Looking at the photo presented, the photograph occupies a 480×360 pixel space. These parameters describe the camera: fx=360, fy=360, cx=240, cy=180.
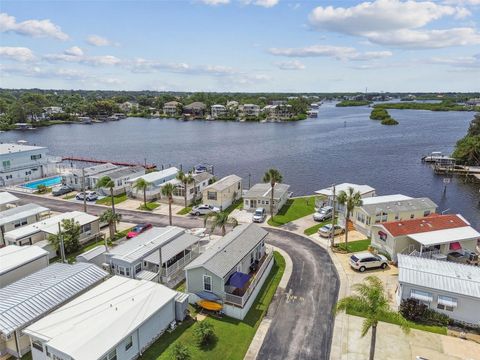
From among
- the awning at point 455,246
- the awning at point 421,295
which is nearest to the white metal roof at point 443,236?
the awning at point 455,246

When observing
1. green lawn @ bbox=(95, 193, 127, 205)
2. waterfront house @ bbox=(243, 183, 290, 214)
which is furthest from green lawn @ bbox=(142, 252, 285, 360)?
green lawn @ bbox=(95, 193, 127, 205)

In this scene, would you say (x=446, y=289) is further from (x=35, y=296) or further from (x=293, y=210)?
(x=35, y=296)

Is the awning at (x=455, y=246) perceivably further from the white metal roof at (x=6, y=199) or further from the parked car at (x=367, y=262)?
the white metal roof at (x=6, y=199)

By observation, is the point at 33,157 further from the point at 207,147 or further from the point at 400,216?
the point at 400,216

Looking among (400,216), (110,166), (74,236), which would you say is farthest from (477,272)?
(110,166)

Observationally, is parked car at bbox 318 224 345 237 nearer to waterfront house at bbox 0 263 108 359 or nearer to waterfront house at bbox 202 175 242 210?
waterfront house at bbox 202 175 242 210

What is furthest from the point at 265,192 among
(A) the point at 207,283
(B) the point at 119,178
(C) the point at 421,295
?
(C) the point at 421,295
